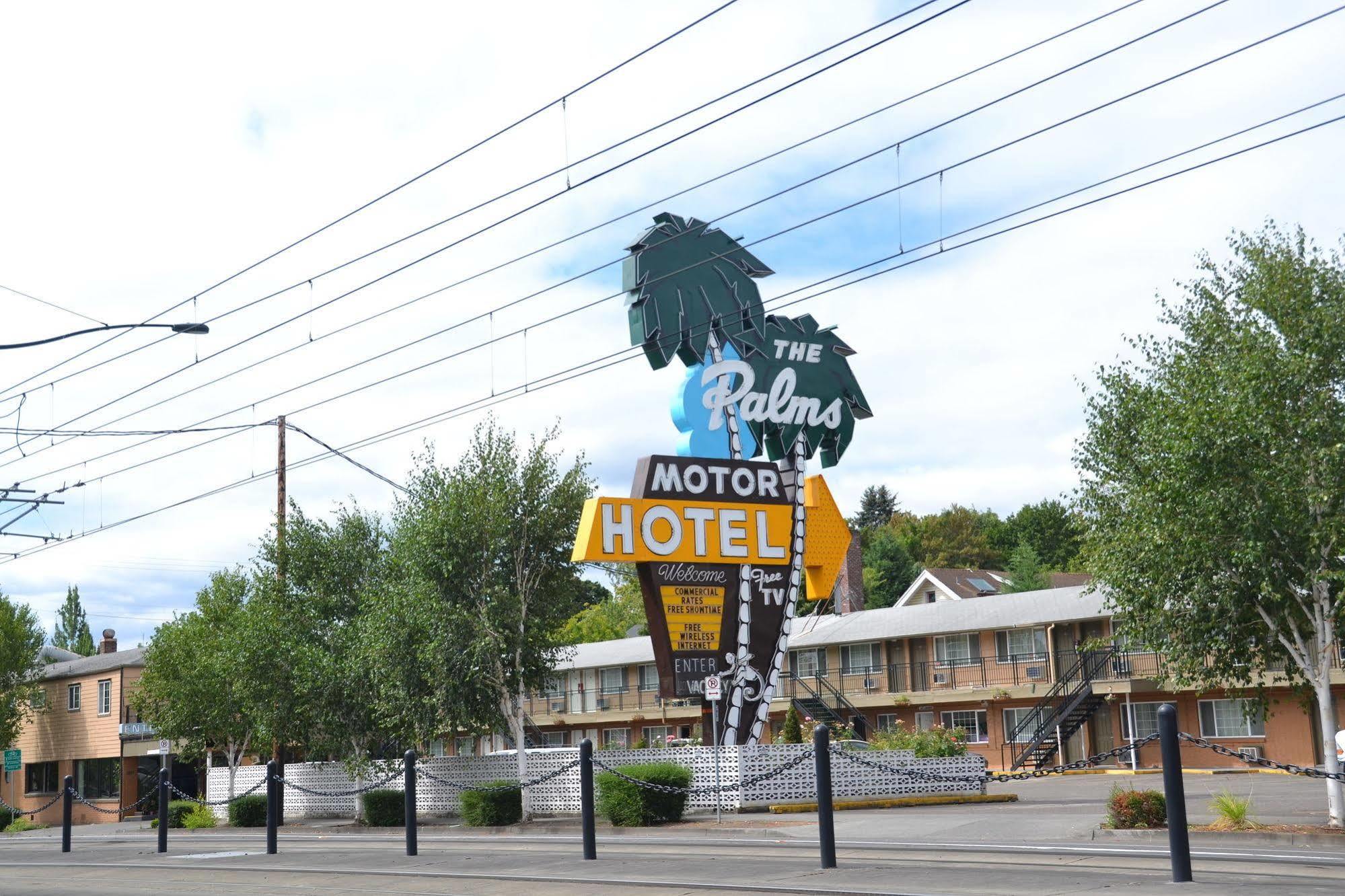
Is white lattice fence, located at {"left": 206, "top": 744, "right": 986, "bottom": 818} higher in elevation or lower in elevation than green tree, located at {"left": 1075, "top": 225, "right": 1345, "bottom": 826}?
lower

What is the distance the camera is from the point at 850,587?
199 ft

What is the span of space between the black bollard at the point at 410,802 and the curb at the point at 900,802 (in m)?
9.66

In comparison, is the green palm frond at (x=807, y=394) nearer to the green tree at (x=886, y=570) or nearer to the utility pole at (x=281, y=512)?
the utility pole at (x=281, y=512)

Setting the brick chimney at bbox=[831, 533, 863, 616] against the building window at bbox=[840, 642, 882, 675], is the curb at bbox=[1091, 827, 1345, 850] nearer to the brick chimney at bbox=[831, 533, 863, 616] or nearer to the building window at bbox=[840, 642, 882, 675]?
the building window at bbox=[840, 642, 882, 675]

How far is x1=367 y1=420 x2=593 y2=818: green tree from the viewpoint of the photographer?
30984 mm

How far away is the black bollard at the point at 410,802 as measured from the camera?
19.5 meters

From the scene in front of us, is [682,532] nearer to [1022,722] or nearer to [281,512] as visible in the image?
[281,512]

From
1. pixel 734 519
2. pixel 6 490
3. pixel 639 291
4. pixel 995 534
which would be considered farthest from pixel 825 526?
pixel 995 534

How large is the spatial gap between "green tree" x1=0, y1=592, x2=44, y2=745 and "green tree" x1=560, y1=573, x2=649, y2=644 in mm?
29516

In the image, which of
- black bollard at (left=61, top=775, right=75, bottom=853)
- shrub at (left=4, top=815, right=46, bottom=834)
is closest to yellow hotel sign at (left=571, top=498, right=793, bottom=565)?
black bollard at (left=61, top=775, right=75, bottom=853)

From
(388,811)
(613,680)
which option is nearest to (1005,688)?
(613,680)

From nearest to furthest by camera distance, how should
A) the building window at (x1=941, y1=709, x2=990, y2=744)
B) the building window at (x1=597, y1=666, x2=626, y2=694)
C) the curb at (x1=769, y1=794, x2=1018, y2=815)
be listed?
1. the curb at (x1=769, y1=794, x2=1018, y2=815)
2. the building window at (x1=941, y1=709, x2=990, y2=744)
3. the building window at (x1=597, y1=666, x2=626, y2=694)

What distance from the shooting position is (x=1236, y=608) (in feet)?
63.3

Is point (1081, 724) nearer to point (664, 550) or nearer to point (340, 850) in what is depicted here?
point (664, 550)
